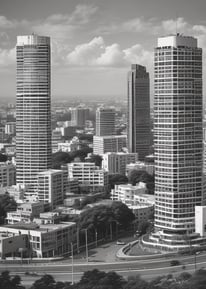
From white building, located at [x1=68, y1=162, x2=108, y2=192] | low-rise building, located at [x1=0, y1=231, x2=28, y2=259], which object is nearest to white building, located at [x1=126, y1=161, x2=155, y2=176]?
white building, located at [x1=68, y1=162, x2=108, y2=192]

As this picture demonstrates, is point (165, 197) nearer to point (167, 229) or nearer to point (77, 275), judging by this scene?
point (167, 229)

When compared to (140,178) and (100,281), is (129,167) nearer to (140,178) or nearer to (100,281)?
(140,178)

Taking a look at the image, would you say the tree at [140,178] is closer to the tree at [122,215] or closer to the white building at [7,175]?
the white building at [7,175]

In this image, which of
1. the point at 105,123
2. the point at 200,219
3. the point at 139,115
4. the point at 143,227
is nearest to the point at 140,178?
the point at 143,227

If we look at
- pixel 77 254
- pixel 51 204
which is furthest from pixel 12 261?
pixel 51 204

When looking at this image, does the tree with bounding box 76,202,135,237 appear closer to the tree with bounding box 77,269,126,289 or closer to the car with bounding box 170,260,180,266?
the car with bounding box 170,260,180,266

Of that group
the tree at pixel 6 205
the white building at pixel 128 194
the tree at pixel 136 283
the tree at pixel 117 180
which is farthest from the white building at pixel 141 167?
the tree at pixel 136 283
